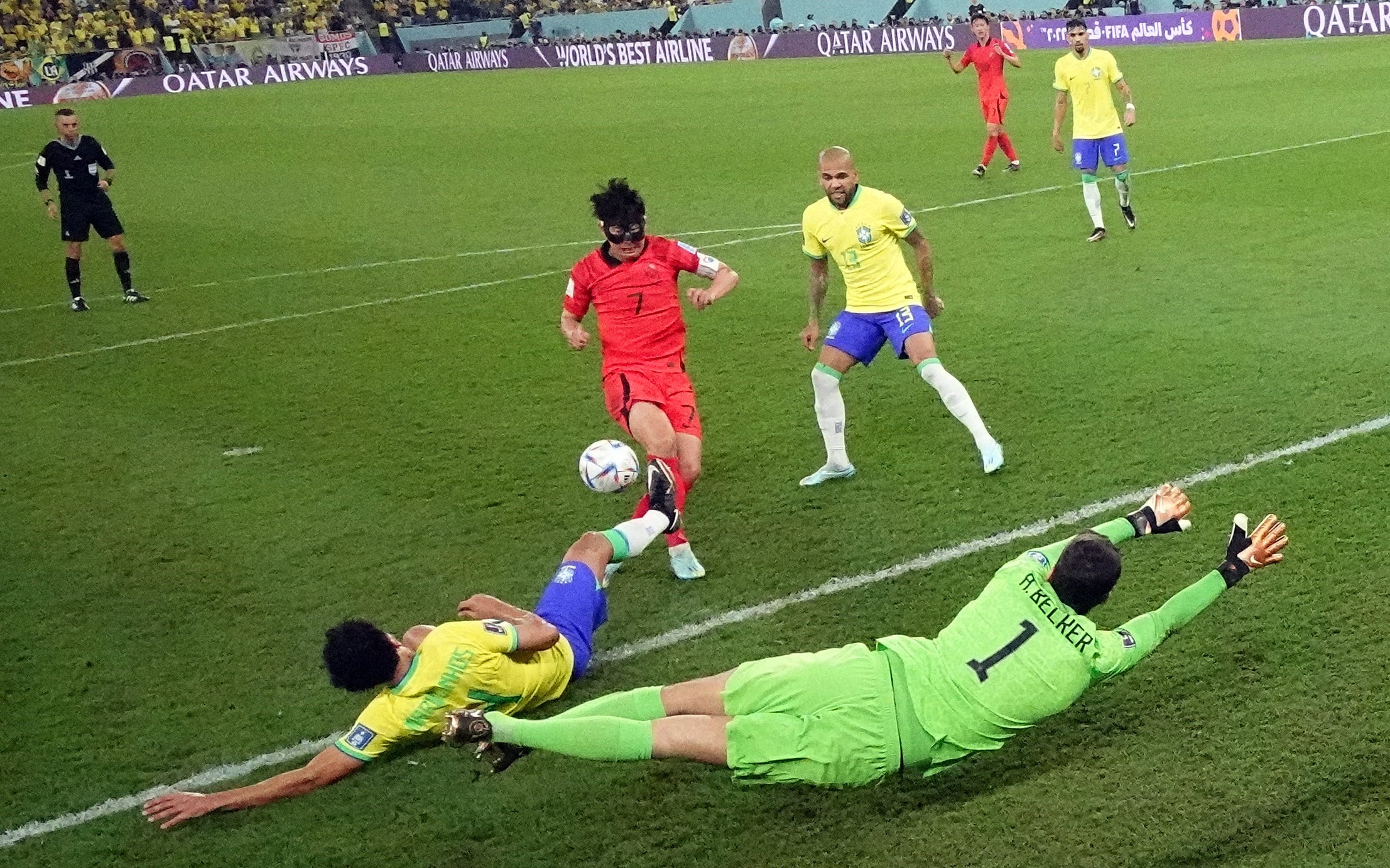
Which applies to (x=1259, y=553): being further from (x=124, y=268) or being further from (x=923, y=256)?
(x=124, y=268)

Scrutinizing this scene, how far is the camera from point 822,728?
15.7ft

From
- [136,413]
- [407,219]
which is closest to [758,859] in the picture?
[136,413]

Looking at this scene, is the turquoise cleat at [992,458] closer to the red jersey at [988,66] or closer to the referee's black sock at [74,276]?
the referee's black sock at [74,276]

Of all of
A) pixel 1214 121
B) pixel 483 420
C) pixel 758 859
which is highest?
pixel 1214 121

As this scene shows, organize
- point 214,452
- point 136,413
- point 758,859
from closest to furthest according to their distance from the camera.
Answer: point 758,859, point 214,452, point 136,413

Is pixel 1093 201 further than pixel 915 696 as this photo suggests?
Yes

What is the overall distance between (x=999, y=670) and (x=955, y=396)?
368 cm

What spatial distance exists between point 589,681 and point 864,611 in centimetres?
139

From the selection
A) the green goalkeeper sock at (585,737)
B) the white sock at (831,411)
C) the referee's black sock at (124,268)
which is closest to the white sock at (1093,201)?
the white sock at (831,411)

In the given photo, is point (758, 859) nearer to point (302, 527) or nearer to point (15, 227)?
point (302, 527)

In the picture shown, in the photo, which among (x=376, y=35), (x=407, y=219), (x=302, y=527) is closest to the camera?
(x=302, y=527)

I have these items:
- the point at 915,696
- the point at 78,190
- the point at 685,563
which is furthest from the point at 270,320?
the point at 915,696

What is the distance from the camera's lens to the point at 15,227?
21.8 m

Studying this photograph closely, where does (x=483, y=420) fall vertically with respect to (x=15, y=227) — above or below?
below
